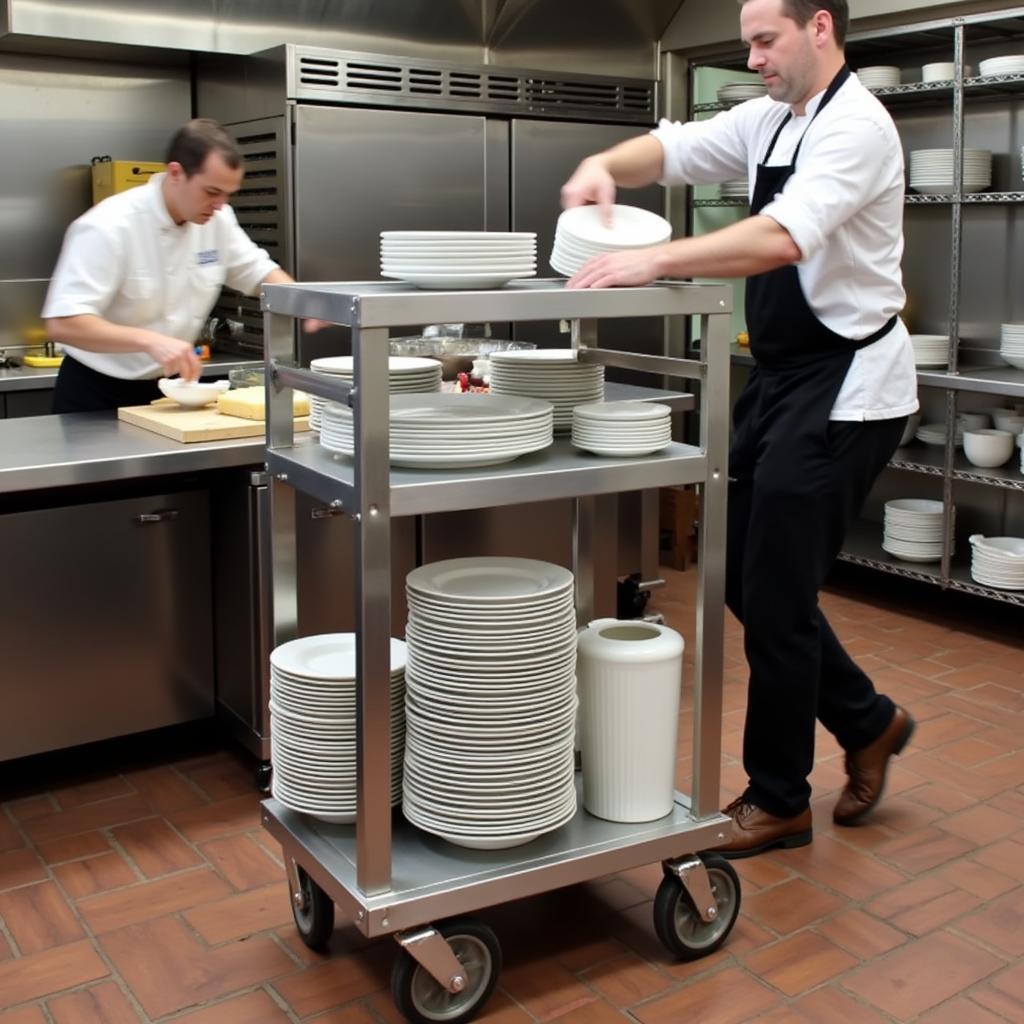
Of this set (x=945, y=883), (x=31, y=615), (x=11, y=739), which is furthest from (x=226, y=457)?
(x=945, y=883)

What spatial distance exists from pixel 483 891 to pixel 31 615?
1501 mm

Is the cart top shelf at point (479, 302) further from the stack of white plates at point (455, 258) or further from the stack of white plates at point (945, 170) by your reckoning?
the stack of white plates at point (945, 170)

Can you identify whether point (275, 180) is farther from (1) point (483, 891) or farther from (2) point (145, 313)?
(1) point (483, 891)

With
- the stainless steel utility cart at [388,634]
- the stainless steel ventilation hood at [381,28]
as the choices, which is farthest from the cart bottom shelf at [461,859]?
the stainless steel ventilation hood at [381,28]

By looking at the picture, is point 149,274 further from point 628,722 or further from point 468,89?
point 628,722

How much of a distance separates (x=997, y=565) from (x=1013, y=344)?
2.56 feet

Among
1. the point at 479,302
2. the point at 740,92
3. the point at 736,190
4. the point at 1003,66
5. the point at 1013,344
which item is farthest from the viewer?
the point at 736,190

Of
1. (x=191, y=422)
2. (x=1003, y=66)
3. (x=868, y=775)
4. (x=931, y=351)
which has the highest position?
(x=1003, y=66)

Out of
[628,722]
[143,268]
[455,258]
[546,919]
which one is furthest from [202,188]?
[546,919]

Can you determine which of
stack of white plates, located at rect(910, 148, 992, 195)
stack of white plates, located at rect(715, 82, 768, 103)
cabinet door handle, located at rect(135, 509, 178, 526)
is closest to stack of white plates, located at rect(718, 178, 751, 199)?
stack of white plates, located at rect(715, 82, 768, 103)

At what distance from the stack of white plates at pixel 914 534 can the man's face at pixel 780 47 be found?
2561 mm

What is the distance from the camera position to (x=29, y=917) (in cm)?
282

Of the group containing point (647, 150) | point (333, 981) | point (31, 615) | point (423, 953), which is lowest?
point (333, 981)

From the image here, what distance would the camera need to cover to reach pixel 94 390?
3.93 meters
